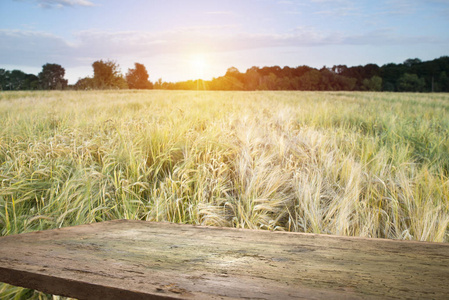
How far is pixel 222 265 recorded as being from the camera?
0.79 metres

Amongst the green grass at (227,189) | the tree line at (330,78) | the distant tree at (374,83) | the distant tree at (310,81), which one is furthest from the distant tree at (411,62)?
the green grass at (227,189)

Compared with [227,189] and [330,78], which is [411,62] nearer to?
[330,78]

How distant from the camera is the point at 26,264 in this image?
87 cm

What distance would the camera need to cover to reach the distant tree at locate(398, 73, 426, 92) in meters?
54.0

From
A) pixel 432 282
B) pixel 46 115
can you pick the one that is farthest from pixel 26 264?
pixel 46 115

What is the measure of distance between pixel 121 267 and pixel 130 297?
0.46ft

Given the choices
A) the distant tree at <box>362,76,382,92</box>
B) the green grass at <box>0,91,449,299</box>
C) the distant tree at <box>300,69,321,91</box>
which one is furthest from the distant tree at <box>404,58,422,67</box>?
the green grass at <box>0,91,449,299</box>

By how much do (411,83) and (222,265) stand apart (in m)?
66.0

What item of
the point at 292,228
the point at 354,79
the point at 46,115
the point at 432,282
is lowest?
the point at 292,228

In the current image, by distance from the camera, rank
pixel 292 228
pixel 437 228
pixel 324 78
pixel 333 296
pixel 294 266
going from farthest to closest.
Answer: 1. pixel 324 78
2. pixel 292 228
3. pixel 437 228
4. pixel 294 266
5. pixel 333 296

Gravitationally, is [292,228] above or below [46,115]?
below

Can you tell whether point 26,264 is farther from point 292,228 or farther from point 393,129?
point 393,129

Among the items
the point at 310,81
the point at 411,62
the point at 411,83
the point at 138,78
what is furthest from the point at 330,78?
the point at 138,78

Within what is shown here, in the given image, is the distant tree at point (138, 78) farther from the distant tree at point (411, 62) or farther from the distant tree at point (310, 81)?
the distant tree at point (411, 62)
